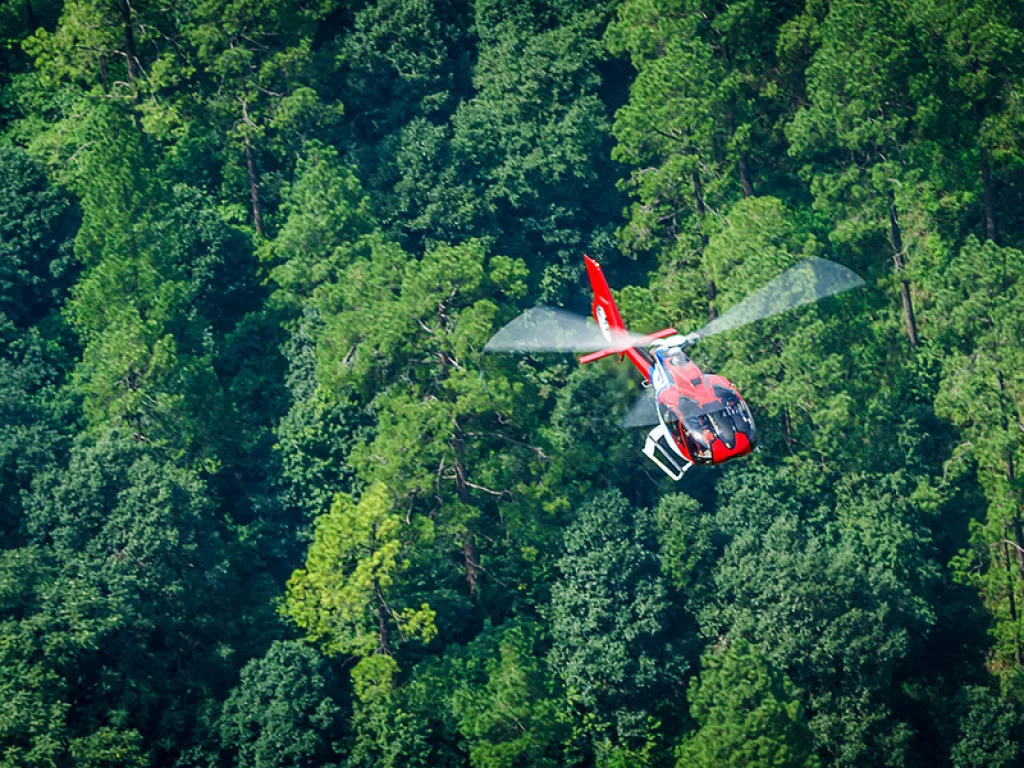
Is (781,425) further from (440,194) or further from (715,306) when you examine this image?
(440,194)

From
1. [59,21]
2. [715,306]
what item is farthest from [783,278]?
[59,21]

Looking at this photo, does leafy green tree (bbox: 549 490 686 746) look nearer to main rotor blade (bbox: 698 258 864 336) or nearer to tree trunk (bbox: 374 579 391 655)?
tree trunk (bbox: 374 579 391 655)

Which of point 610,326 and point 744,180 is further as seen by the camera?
point 744,180

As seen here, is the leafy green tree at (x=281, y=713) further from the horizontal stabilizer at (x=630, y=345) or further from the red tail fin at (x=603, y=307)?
the horizontal stabilizer at (x=630, y=345)

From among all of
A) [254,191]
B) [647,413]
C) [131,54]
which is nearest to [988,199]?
[647,413]

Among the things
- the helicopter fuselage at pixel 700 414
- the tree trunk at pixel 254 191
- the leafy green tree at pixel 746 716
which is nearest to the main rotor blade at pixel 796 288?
the leafy green tree at pixel 746 716

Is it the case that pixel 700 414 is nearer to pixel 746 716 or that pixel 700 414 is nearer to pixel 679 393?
pixel 679 393

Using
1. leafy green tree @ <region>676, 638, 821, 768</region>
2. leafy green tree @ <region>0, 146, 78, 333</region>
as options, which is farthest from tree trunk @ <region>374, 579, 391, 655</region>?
leafy green tree @ <region>0, 146, 78, 333</region>
